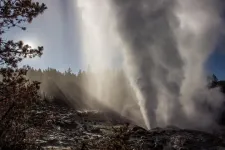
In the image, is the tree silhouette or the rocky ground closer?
the tree silhouette

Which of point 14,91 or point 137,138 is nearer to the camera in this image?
point 14,91

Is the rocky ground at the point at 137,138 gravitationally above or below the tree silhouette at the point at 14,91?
above

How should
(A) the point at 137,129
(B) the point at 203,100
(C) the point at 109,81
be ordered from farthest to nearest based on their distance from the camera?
(C) the point at 109,81, (B) the point at 203,100, (A) the point at 137,129

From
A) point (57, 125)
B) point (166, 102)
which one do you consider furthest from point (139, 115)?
point (57, 125)

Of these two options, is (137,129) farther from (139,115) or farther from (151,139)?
(139,115)

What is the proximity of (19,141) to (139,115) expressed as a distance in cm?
6273

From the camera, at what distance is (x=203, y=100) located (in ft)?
262

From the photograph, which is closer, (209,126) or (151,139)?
(151,139)

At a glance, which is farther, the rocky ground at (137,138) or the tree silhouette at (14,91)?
the rocky ground at (137,138)

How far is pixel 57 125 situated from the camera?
48.8m

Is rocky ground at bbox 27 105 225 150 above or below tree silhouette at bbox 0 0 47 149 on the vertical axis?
above

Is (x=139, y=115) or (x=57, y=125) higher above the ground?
(x=139, y=115)

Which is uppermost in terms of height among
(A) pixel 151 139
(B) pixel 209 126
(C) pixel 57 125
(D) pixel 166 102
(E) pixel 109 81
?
(E) pixel 109 81

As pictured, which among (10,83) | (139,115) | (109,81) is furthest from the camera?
(109,81)
